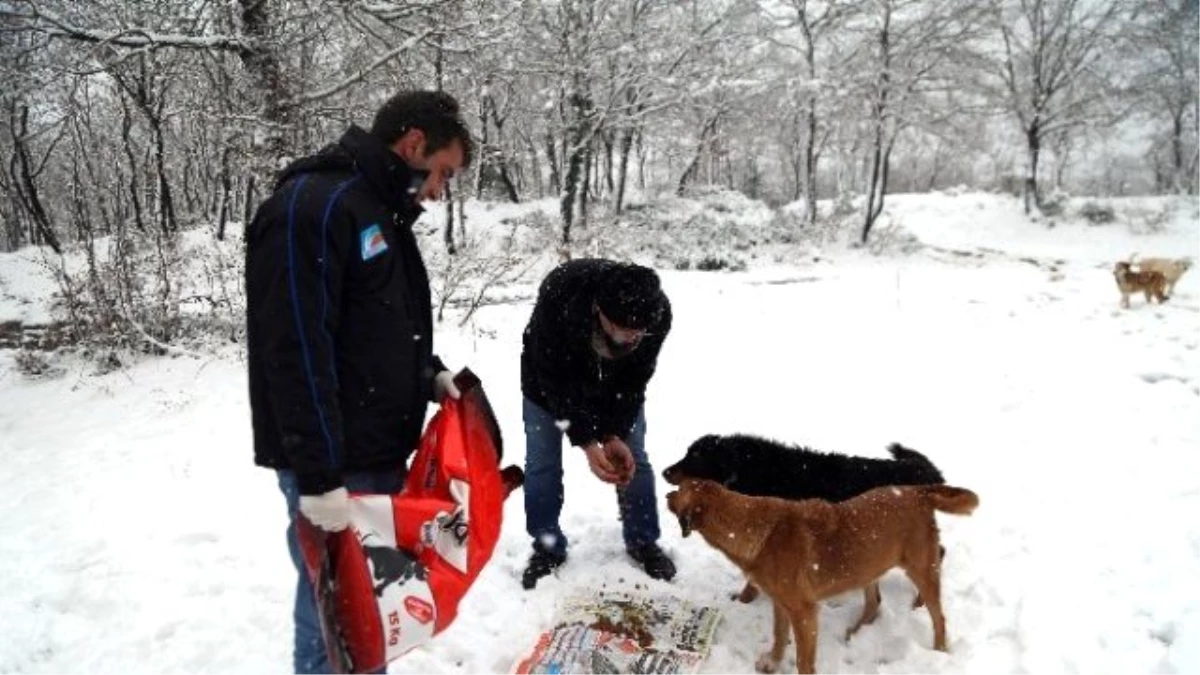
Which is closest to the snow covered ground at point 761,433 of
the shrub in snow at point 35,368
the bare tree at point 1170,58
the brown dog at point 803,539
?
the shrub in snow at point 35,368

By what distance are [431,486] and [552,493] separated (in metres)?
1.62

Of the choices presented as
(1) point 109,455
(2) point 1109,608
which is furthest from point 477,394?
(1) point 109,455

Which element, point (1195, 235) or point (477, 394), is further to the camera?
point (1195, 235)

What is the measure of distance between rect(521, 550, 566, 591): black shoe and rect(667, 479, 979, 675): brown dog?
1.13 meters

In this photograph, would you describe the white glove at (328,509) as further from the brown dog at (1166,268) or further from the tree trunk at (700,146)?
the tree trunk at (700,146)

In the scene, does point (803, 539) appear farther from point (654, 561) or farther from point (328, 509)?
point (328, 509)

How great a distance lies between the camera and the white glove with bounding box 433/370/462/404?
2.56m

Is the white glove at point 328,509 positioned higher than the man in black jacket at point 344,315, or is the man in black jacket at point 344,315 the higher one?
the man in black jacket at point 344,315

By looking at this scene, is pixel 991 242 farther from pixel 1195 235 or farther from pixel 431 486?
pixel 431 486

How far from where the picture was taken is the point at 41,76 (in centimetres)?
834

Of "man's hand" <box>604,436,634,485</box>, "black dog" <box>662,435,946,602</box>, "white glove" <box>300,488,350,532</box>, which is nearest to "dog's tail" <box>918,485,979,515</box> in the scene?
"black dog" <box>662,435,946,602</box>

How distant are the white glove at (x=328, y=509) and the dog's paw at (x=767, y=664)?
84.5 inches

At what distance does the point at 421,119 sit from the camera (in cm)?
223

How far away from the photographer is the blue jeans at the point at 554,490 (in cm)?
384
